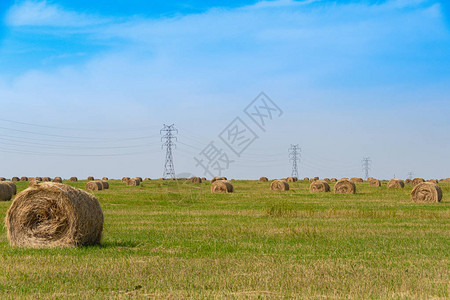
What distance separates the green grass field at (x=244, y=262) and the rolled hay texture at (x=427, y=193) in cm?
1342

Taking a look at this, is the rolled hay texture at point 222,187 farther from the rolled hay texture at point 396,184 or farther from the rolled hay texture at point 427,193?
the rolled hay texture at point 396,184

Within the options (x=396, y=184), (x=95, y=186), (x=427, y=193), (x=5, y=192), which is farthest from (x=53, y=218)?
(x=396, y=184)

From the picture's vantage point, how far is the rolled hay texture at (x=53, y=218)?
50.6 feet

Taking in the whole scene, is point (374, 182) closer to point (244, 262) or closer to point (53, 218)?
point (53, 218)

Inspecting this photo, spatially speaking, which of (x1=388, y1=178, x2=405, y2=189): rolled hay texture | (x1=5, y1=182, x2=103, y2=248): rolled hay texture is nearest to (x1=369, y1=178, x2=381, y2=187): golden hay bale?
(x1=388, y1=178, x2=405, y2=189): rolled hay texture

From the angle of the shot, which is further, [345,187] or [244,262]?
[345,187]

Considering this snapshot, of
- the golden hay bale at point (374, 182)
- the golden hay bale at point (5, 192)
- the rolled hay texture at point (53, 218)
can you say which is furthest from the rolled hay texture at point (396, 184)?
the rolled hay texture at point (53, 218)

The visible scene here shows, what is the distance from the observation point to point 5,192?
1438 inches

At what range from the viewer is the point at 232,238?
16.8m

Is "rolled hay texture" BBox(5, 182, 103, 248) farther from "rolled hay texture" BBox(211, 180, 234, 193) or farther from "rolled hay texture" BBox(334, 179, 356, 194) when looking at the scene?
"rolled hay texture" BBox(334, 179, 356, 194)

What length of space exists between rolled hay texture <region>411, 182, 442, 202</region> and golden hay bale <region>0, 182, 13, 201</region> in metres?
27.0

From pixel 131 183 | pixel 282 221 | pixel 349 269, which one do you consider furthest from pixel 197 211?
pixel 131 183

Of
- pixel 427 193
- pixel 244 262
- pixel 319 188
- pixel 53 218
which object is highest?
pixel 319 188

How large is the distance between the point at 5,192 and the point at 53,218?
75.2 feet
